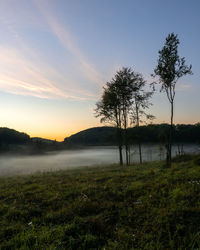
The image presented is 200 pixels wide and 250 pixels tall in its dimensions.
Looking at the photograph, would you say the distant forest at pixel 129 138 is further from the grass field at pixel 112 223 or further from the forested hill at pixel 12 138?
the grass field at pixel 112 223

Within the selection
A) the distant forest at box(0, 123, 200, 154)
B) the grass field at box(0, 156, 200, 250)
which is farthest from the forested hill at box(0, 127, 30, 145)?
the grass field at box(0, 156, 200, 250)

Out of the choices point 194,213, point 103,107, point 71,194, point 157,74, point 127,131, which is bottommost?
point 71,194

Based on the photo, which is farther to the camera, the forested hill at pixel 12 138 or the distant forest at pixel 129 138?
the forested hill at pixel 12 138

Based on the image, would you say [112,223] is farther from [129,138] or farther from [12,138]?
[12,138]

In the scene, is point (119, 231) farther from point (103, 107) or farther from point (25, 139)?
point (25, 139)

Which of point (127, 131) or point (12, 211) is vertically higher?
point (127, 131)

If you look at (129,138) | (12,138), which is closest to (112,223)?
(129,138)

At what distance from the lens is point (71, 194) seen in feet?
22.2

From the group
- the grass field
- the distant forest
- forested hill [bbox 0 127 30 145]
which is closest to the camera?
the grass field

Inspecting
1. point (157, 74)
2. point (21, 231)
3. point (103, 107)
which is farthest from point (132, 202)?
point (103, 107)

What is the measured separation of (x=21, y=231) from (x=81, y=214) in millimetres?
1905

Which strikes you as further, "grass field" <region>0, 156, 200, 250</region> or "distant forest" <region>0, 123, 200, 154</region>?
"distant forest" <region>0, 123, 200, 154</region>

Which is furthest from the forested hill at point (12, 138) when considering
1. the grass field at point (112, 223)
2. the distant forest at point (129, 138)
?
the grass field at point (112, 223)

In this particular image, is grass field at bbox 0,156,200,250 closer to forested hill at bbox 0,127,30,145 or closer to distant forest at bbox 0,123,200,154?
distant forest at bbox 0,123,200,154
